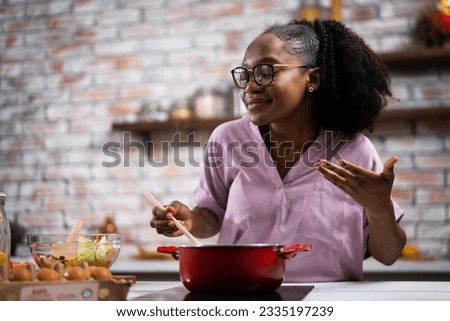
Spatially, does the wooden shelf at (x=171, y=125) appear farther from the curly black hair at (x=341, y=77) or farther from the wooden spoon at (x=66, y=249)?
the wooden spoon at (x=66, y=249)

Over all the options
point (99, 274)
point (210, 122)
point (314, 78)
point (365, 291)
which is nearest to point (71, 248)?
point (99, 274)

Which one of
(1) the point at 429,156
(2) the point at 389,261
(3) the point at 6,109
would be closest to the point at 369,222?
(2) the point at 389,261

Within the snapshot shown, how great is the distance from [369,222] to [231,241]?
27cm

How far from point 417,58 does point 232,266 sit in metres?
1.59

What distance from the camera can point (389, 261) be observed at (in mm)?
1155

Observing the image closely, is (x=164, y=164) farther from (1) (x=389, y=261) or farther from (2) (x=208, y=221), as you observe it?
(1) (x=389, y=261)

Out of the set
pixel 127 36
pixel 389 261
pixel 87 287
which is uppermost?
pixel 127 36

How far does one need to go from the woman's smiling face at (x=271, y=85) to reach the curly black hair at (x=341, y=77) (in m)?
0.07

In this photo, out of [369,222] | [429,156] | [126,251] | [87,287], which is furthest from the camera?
[126,251]

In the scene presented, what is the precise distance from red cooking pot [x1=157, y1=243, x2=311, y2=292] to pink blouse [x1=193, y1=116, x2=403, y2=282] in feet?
1.22

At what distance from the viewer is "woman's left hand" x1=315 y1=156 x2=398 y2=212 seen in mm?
921

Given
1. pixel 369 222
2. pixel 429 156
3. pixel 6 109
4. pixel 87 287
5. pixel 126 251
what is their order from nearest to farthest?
1. pixel 87 287
2. pixel 369 222
3. pixel 429 156
4. pixel 126 251
5. pixel 6 109

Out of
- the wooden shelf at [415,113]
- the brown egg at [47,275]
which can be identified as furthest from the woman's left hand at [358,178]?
the wooden shelf at [415,113]

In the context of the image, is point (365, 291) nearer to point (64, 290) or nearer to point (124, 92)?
point (64, 290)
